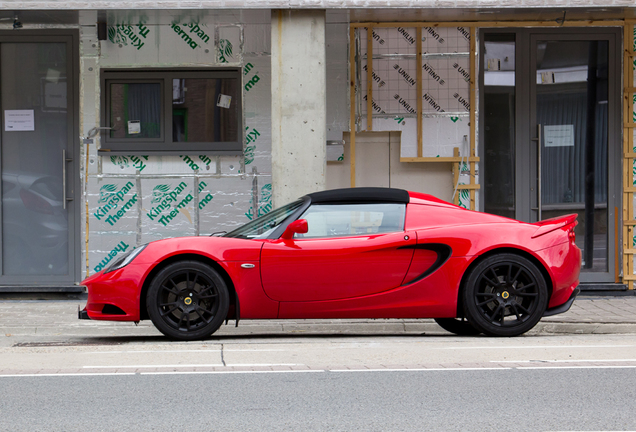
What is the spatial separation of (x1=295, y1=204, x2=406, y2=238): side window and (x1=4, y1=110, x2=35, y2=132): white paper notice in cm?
559

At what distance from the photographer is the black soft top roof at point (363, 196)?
7.19m

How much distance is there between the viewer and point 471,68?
11.1 meters

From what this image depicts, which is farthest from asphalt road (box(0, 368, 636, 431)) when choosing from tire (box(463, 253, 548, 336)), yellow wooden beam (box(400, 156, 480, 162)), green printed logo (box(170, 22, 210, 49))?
green printed logo (box(170, 22, 210, 49))

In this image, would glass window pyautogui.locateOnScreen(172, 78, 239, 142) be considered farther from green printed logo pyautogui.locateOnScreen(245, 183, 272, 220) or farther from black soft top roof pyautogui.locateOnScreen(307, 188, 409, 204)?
black soft top roof pyautogui.locateOnScreen(307, 188, 409, 204)

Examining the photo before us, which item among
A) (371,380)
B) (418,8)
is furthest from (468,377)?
(418,8)

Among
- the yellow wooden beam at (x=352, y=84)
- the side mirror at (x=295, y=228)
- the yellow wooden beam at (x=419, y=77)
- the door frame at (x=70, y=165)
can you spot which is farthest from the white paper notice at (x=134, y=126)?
the side mirror at (x=295, y=228)

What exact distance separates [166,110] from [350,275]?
5.16 meters

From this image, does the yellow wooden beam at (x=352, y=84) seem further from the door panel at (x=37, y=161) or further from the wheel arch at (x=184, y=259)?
the wheel arch at (x=184, y=259)

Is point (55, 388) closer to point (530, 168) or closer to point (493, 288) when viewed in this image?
point (493, 288)

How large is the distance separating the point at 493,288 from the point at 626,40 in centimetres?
566

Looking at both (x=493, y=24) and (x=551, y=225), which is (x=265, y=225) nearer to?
(x=551, y=225)

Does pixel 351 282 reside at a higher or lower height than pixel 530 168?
lower

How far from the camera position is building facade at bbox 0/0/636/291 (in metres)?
11.0

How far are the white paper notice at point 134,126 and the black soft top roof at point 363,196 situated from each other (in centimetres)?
461
